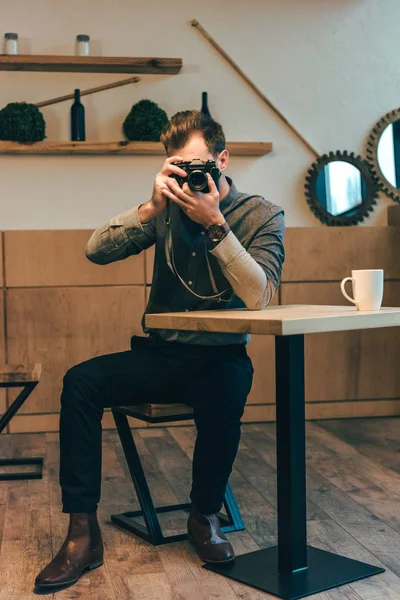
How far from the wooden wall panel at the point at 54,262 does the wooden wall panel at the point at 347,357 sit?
35.8 inches

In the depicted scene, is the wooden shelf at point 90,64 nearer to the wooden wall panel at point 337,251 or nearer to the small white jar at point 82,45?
the small white jar at point 82,45

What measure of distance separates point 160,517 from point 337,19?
3249 mm

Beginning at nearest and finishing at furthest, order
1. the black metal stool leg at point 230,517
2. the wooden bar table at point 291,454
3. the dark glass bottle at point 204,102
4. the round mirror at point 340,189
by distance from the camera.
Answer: the wooden bar table at point 291,454, the black metal stool leg at point 230,517, the dark glass bottle at point 204,102, the round mirror at point 340,189

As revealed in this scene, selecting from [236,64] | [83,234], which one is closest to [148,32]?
[236,64]

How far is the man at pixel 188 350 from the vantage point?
2.02 m

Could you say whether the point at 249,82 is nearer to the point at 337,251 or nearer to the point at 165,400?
the point at 337,251

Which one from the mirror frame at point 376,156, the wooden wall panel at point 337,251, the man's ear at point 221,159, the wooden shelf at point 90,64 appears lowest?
the wooden wall panel at point 337,251

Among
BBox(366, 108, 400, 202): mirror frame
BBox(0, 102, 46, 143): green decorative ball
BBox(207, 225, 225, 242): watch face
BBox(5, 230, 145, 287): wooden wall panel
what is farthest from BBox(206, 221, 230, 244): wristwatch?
BBox(366, 108, 400, 202): mirror frame

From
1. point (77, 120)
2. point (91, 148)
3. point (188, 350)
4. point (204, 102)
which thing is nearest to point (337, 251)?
point (204, 102)

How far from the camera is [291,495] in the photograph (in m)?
1.91

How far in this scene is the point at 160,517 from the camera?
2613 mm

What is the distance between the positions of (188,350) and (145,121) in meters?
2.37

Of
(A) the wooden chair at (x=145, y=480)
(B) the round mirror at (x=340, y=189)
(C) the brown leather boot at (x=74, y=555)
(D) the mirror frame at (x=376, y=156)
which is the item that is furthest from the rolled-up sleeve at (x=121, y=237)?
(D) the mirror frame at (x=376, y=156)

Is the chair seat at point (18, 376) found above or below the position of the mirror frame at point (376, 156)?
below
